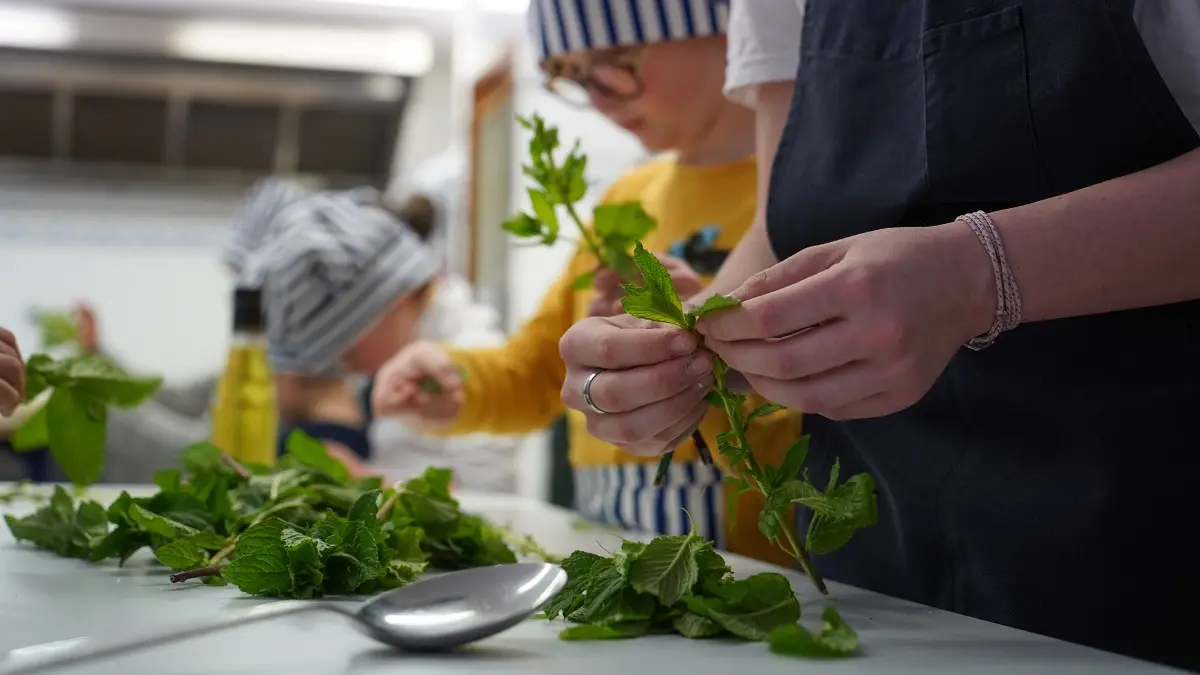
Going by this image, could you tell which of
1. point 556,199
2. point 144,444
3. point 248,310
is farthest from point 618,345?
point 144,444

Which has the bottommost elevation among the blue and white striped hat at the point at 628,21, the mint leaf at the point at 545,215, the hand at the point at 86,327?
the hand at the point at 86,327

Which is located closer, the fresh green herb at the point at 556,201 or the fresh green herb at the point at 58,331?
the fresh green herb at the point at 556,201

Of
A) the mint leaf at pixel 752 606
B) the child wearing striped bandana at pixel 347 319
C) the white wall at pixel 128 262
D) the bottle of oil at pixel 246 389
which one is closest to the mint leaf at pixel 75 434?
the mint leaf at pixel 752 606

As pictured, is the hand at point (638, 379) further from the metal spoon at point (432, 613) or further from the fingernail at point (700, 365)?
the metal spoon at point (432, 613)

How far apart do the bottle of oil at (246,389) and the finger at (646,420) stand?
80cm

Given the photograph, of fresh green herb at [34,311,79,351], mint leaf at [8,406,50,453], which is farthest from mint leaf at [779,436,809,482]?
fresh green herb at [34,311,79,351]

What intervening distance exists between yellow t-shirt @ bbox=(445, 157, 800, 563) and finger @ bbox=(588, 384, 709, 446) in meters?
0.24

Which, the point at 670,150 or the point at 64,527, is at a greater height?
the point at 670,150

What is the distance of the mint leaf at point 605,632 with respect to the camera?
48 cm

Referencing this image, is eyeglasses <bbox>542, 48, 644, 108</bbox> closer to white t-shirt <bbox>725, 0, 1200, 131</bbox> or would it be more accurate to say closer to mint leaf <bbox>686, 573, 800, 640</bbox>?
white t-shirt <bbox>725, 0, 1200, 131</bbox>

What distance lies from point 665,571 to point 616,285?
20.4 inches

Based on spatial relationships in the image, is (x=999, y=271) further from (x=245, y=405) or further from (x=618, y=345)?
(x=245, y=405)

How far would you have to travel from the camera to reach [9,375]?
669 mm

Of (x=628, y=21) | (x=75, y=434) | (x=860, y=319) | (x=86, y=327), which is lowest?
(x=86, y=327)
